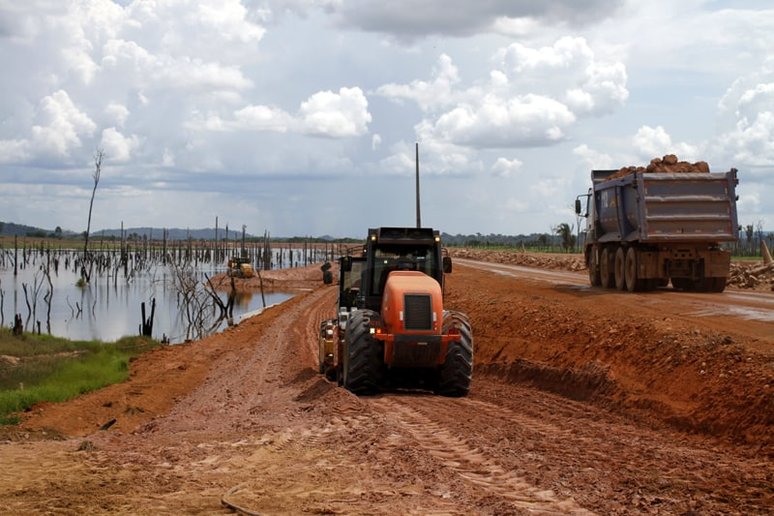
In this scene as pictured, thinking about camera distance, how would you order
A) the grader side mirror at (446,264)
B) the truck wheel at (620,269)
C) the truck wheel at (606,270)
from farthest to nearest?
the truck wheel at (606,270), the truck wheel at (620,269), the grader side mirror at (446,264)

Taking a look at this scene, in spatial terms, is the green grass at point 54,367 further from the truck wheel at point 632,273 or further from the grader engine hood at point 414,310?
the truck wheel at point 632,273

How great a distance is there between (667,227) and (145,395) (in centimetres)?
1262

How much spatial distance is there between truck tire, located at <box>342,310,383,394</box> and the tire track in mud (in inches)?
22.7

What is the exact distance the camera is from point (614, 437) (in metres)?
9.36

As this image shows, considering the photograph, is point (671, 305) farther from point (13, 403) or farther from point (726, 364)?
point (13, 403)

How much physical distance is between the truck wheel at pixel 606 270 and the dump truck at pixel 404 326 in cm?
1170

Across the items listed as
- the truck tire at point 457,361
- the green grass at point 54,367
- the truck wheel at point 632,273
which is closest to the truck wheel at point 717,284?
the truck wheel at point 632,273

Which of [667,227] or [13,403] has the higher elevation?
[667,227]

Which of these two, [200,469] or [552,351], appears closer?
[200,469]

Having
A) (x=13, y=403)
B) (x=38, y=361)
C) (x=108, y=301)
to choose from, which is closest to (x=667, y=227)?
(x=13, y=403)

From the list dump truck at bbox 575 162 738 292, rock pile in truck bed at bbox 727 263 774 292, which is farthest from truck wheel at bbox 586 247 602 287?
rock pile in truck bed at bbox 727 263 774 292

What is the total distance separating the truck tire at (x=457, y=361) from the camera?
12.6 meters

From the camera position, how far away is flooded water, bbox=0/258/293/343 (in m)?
41.4

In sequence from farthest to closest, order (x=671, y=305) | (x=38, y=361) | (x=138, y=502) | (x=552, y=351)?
(x=38, y=361)
(x=671, y=305)
(x=552, y=351)
(x=138, y=502)
